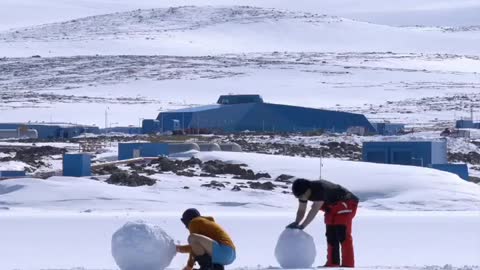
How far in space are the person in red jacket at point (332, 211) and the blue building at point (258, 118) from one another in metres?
45.3

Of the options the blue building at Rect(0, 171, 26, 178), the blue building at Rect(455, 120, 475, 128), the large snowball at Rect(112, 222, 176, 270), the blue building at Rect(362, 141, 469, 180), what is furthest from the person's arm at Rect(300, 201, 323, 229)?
the blue building at Rect(455, 120, 475, 128)

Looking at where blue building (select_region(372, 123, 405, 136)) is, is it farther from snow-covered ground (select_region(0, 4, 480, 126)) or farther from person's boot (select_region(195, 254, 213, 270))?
person's boot (select_region(195, 254, 213, 270))

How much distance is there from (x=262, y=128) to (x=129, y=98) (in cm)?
2434

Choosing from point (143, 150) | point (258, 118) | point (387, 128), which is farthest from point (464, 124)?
point (143, 150)

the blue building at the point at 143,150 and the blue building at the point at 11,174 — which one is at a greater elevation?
the blue building at the point at 143,150

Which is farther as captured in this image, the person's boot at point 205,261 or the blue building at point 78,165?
the blue building at point 78,165

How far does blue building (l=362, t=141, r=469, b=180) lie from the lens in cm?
3028

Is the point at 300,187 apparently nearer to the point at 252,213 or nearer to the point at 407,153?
the point at 252,213

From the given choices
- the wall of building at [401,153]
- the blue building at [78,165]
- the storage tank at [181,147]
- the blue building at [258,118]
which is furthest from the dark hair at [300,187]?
the blue building at [258,118]

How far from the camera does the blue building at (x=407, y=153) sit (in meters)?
30.3

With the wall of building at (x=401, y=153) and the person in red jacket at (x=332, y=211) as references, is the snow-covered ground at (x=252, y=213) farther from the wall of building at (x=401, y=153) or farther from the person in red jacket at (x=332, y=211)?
the wall of building at (x=401, y=153)

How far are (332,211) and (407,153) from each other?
19.9m

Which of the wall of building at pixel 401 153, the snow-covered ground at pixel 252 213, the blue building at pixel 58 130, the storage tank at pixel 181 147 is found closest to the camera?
the snow-covered ground at pixel 252 213

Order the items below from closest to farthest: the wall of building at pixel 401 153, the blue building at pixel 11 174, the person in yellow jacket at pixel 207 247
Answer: the person in yellow jacket at pixel 207 247 < the blue building at pixel 11 174 < the wall of building at pixel 401 153
